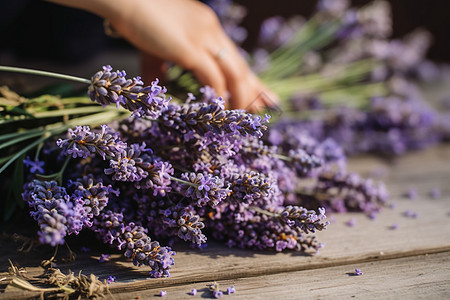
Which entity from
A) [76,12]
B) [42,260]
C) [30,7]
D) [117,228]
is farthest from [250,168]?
[30,7]

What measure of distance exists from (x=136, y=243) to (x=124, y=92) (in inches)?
8.8

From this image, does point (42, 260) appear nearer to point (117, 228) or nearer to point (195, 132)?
point (117, 228)

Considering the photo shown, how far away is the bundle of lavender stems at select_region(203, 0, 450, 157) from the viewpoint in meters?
1.28

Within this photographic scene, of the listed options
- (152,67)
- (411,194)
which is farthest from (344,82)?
(152,67)

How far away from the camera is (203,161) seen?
72 cm

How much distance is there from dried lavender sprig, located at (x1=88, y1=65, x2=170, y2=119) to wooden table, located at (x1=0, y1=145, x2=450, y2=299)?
269 millimetres

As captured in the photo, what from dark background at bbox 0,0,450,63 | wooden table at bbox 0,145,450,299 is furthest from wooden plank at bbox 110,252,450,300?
dark background at bbox 0,0,450,63

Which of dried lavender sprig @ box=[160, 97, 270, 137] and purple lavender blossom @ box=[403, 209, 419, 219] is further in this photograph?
purple lavender blossom @ box=[403, 209, 419, 219]

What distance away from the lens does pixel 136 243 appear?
629 millimetres

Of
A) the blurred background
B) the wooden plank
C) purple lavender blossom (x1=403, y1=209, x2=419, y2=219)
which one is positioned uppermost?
the blurred background

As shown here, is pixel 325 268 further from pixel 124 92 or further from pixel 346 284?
pixel 124 92

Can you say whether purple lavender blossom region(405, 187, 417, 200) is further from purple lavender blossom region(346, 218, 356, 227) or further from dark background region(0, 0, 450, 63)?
dark background region(0, 0, 450, 63)

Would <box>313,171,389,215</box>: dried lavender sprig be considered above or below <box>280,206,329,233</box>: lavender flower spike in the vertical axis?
above

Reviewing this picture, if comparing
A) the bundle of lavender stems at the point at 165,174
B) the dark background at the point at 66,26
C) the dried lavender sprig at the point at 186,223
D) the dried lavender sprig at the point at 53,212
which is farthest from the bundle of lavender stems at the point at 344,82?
the dried lavender sprig at the point at 53,212
